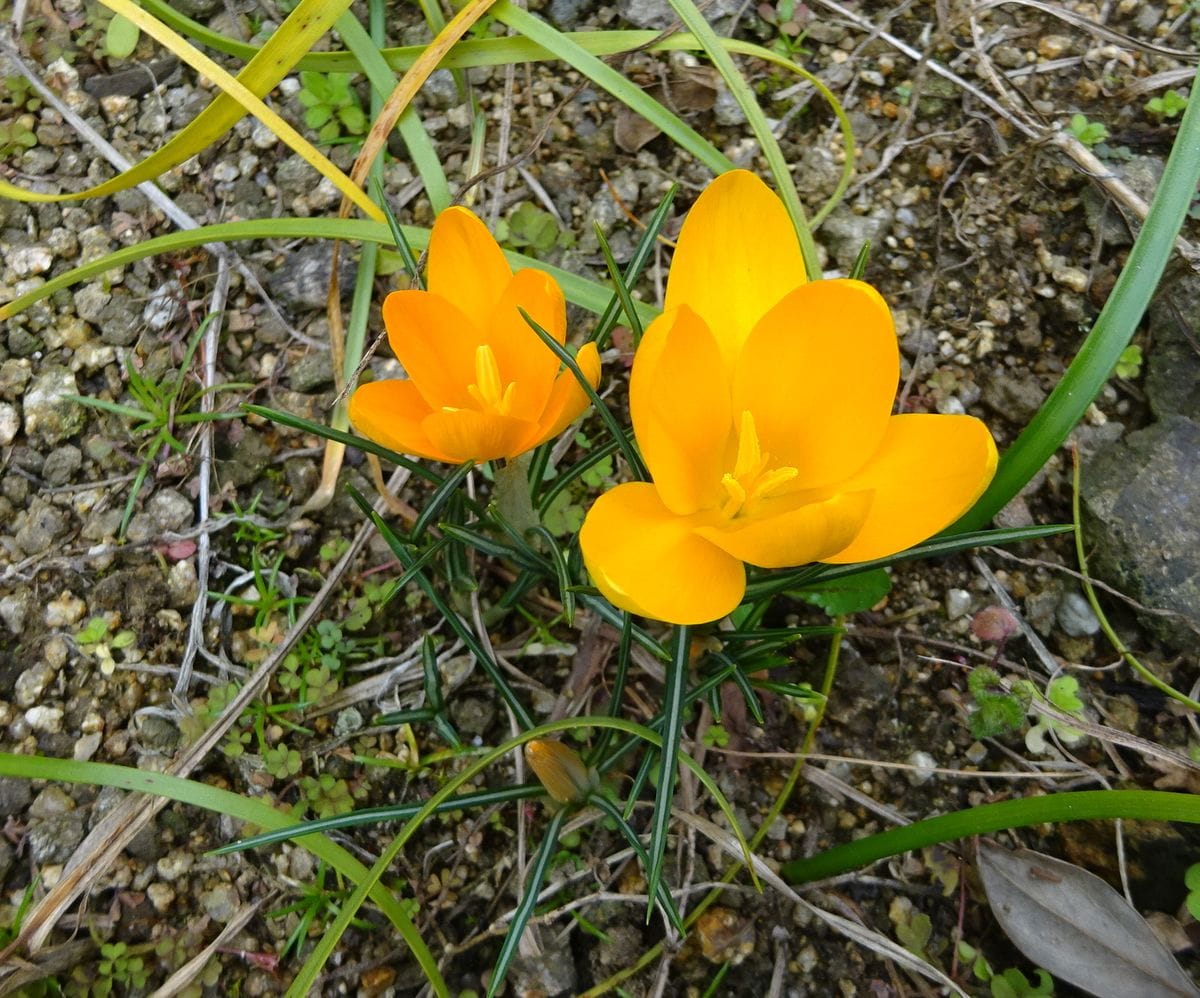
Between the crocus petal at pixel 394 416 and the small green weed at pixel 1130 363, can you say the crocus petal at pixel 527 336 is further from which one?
the small green weed at pixel 1130 363

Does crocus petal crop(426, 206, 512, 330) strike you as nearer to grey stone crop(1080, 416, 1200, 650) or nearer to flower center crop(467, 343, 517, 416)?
flower center crop(467, 343, 517, 416)

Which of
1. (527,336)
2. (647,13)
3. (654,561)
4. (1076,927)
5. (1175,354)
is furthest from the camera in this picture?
(647,13)

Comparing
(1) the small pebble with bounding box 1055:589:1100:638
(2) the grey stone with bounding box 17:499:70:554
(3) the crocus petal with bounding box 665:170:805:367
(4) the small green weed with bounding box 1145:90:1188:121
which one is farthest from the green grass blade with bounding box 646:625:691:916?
(4) the small green weed with bounding box 1145:90:1188:121

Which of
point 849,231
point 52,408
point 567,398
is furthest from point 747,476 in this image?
point 52,408

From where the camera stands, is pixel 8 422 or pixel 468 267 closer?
pixel 468 267

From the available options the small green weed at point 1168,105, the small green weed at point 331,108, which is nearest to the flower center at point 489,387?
the small green weed at point 331,108

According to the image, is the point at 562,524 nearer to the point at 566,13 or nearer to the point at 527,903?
the point at 527,903

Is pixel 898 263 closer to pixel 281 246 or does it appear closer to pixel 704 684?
pixel 704 684

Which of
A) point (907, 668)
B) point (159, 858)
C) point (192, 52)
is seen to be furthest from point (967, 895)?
point (192, 52)
